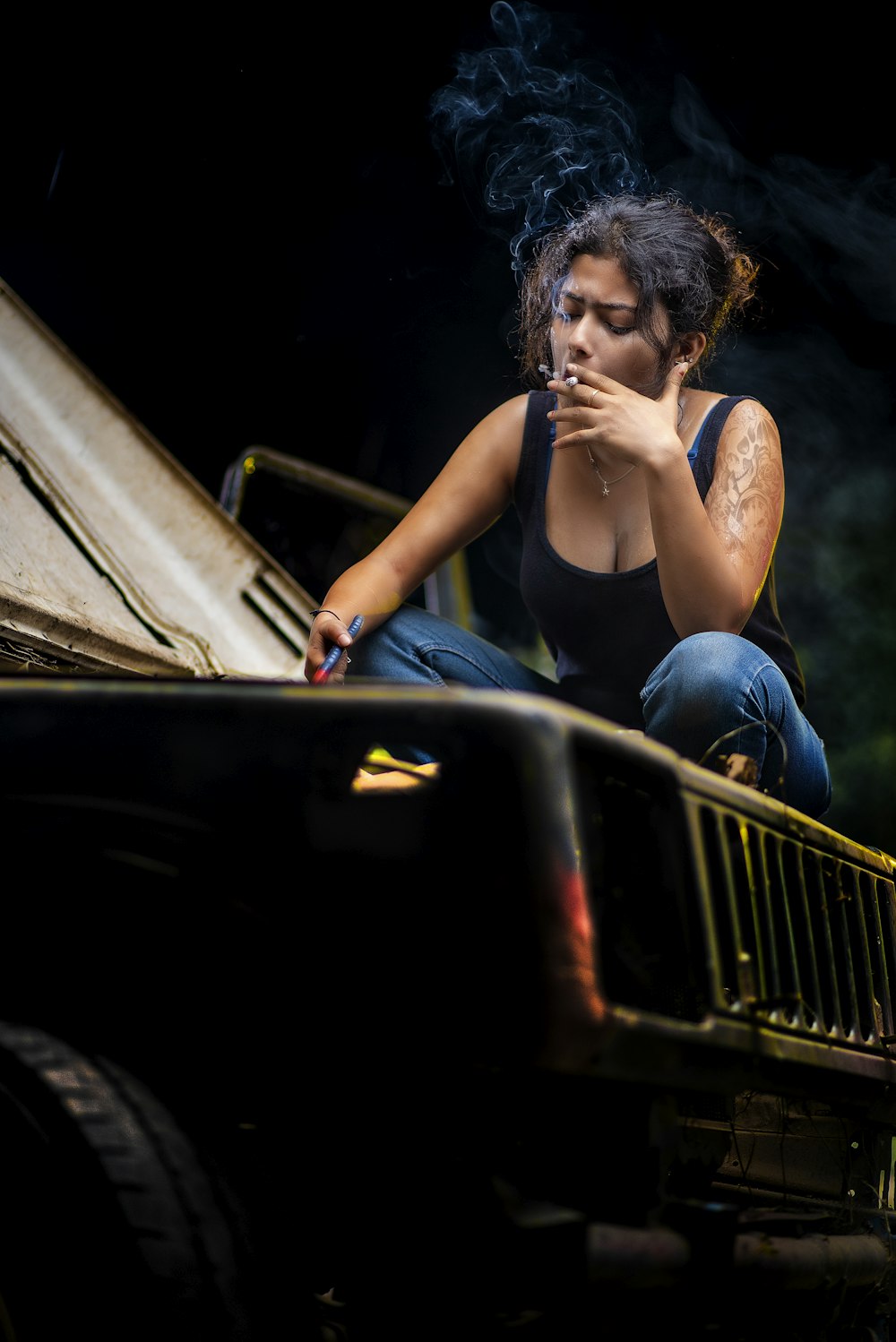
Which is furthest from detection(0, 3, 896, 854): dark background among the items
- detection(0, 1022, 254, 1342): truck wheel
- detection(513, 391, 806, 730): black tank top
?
detection(0, 1022, 254, 1342): truck wheel

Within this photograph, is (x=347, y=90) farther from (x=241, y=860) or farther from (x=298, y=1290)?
(x=298, y=1290)

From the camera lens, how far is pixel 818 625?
5340 mm

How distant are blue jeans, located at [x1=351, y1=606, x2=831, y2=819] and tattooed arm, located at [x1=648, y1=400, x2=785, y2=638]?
11cm

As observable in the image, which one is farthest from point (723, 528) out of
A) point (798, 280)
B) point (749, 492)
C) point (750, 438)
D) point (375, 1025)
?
point (798, 280)

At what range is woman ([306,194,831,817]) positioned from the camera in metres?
1.92

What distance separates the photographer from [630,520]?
232cm

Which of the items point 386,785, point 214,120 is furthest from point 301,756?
point 214,120

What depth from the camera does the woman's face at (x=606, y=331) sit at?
225 centimetres

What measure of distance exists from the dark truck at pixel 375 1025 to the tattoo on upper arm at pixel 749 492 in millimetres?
617

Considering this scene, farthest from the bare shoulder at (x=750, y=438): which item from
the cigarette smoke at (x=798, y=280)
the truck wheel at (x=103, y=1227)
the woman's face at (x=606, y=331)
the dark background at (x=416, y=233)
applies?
the truck wheel at (x=103, y=1227)

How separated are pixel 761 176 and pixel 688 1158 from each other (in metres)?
3.34

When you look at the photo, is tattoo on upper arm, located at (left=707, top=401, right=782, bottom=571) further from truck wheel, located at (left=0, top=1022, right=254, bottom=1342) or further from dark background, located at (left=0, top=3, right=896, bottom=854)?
truck wheel, located at (left=0, top=1022, right=254, bottom=1342)

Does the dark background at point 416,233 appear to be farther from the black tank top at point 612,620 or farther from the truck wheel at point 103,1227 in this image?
the truck wheel at point 103,1227

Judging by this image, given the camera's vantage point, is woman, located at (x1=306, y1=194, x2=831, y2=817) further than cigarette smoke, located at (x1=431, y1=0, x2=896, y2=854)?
No
